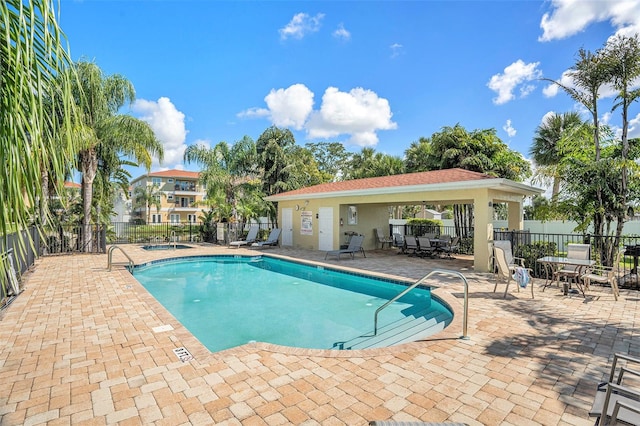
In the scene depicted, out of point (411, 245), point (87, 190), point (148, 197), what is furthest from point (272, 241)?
point (148, 197)

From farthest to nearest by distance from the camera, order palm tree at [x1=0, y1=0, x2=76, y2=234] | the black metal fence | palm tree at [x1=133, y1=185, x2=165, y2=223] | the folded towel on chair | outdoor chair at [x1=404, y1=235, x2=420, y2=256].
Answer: palm tree at [x1=133, y1=185, x2=165, y2=223], the black metal fence, outdoor chair at [x1=404, y1=235, x2=420, y2=256], the folded towel on chair, palm tree at [x1=0, y1=0, x2=76, y2=234]

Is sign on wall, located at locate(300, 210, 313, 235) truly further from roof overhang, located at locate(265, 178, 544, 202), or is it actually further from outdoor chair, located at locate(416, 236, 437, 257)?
outdoor chair, located at locate(416, 236, 437, 257)

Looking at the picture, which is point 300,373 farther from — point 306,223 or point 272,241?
point 272,241

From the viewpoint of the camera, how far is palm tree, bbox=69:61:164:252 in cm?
1508

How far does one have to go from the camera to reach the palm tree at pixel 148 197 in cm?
4934

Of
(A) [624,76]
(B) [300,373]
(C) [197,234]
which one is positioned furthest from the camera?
(C) [197,234]

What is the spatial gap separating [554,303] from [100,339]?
923cm

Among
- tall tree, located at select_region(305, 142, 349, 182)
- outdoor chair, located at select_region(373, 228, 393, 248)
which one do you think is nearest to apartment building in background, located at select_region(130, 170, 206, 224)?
tall tree, located at select_region(305, 142, 349, 182)

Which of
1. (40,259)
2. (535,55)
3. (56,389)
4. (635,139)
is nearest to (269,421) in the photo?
(56,389)

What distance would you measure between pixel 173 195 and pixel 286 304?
160 feet

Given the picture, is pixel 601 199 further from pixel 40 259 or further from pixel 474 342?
pixel 40 259

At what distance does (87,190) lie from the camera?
1603 centimetres

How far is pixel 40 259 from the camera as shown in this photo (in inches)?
556

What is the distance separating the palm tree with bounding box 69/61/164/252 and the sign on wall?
889 centimetres
